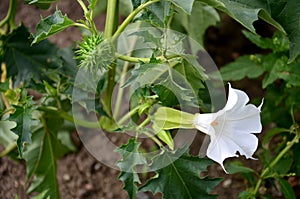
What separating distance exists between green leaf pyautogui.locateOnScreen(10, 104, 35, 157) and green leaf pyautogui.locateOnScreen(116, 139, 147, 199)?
169 millimetres

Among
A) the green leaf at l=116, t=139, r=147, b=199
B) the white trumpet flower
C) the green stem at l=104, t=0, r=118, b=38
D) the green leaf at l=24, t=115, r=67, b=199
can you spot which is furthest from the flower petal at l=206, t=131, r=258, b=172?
the green leaf at l=24, t=115, r=67, b=199

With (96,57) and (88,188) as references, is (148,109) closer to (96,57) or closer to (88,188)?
(96,57)

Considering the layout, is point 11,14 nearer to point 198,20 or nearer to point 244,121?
point 198,20

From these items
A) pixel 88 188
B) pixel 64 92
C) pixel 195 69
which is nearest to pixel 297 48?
pixel 195 69

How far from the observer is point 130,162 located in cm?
90

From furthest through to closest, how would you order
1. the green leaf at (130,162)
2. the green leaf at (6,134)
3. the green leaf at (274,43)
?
1. the green leaf at (6,134)
2. the green leaf at (274,43)
3. the green leaf at (130,162)

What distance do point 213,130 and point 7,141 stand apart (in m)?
0.66

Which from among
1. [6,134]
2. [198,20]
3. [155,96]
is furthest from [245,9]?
[6,134]

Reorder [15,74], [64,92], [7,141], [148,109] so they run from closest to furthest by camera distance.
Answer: [148,109] → [64,92] → [15,74] → [7,141]

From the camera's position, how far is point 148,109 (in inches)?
36.8

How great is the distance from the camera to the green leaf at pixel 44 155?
1.18 m

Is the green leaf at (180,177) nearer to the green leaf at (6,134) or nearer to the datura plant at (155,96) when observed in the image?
the datura plant at (155,96)

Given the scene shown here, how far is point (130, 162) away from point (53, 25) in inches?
10.0

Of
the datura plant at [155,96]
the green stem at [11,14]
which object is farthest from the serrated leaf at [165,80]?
the green stem at [11,14]
